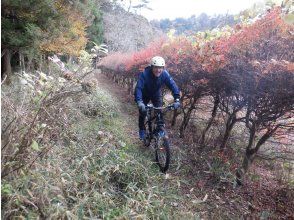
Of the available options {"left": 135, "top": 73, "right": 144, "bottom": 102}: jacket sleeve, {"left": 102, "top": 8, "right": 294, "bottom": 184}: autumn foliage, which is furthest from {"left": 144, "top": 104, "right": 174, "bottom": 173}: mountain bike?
{"left": 102, "top": 8, "right": 294, "bottom": 184}: autumn foliage

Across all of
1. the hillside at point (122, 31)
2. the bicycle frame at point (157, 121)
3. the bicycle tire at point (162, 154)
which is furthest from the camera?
the hillside at point (122, 31)

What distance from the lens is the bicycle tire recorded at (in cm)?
586

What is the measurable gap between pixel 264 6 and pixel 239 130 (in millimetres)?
5458

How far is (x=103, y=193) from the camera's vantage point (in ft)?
14.2

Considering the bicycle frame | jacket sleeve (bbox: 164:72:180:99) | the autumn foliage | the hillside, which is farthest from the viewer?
the hillside

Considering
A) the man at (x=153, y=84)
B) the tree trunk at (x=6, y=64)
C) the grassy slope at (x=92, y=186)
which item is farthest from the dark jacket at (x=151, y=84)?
the tree trunk at (x=6, y=64)

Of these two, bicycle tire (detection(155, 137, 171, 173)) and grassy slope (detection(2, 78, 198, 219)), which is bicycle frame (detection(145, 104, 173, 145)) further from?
grassy slope (detection(2, 78, 198, 219))

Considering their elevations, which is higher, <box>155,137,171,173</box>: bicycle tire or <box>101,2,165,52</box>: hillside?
<box>101,2,165,52</box>: hillside

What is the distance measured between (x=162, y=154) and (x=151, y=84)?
150 centimetres

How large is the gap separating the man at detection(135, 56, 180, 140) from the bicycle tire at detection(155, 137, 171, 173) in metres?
0.70

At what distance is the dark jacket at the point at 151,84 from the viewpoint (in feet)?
20.9

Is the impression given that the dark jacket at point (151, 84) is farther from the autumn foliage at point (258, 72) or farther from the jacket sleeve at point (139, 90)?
the autumn foliage at point (258, 72)

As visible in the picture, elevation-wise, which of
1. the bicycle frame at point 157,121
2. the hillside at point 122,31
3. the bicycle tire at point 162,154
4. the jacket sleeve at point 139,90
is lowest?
the bicycle tire at point 162,154

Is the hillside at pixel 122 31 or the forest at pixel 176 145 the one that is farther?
the hillside at pixel 122 31
